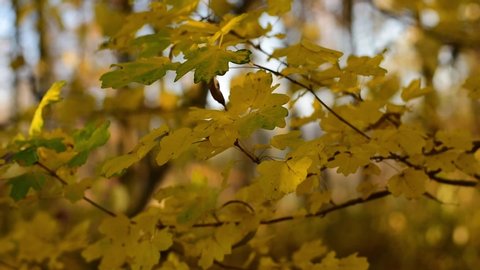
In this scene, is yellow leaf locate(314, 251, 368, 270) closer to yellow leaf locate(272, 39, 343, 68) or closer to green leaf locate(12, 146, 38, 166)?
yellow leaf locate(272, 39, 343, 68)

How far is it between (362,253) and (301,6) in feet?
5.57

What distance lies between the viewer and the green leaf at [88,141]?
1.03 meters

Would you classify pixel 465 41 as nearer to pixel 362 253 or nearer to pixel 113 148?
pixel 362 253

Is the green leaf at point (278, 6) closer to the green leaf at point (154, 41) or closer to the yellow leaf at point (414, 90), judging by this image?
the green leaf at point (154, 41)

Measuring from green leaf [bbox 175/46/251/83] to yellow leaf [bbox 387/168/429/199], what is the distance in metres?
0.42

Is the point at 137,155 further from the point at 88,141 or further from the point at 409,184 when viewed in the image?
the point at 409,184

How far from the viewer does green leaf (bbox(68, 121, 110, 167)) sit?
1.03m

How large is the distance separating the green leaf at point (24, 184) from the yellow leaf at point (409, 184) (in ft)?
1.97

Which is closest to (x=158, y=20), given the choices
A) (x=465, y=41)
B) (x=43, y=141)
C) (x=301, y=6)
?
(x=43, y=141)

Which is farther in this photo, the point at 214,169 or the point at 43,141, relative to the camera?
the point at 214,169

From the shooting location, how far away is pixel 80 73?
4523 mm


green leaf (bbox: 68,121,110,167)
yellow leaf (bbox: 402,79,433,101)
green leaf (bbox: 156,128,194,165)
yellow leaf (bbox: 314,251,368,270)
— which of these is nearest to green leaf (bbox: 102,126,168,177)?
green leaf (bbox: 156,128,194,165)

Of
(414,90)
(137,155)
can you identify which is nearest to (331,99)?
(414,90)

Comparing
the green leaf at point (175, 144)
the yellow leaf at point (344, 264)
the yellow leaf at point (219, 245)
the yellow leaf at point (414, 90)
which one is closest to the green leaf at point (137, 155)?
the green leaf at point (175, 144)
